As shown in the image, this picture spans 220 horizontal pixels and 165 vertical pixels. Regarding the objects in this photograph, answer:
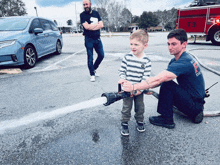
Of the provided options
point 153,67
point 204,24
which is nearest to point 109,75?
point 153,67

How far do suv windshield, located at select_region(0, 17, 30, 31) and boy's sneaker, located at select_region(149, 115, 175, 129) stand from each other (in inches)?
216

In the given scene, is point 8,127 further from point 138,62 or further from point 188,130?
point 188,130

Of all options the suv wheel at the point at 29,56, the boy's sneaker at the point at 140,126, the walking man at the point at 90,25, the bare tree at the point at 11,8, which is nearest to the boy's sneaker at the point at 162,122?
the boy's sneaker at the point at 140,126

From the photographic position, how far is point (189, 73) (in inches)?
81.1

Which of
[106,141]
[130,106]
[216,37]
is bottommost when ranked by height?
[106,141]

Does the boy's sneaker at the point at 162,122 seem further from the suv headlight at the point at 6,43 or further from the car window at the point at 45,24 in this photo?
the car window at the point at 45,24

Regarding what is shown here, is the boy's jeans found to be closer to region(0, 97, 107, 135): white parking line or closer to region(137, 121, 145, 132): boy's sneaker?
region(137, 121, 145, 132): boy's sneaker

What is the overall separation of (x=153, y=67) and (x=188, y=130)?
3.50 meters

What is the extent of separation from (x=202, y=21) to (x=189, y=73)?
37.4 ft

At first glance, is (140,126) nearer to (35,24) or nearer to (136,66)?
(136,66)

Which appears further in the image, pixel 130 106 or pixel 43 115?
pixel 43 115

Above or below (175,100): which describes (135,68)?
above

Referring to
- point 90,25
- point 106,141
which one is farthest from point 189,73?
point 90,25

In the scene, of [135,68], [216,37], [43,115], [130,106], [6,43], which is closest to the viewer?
[135,68]
